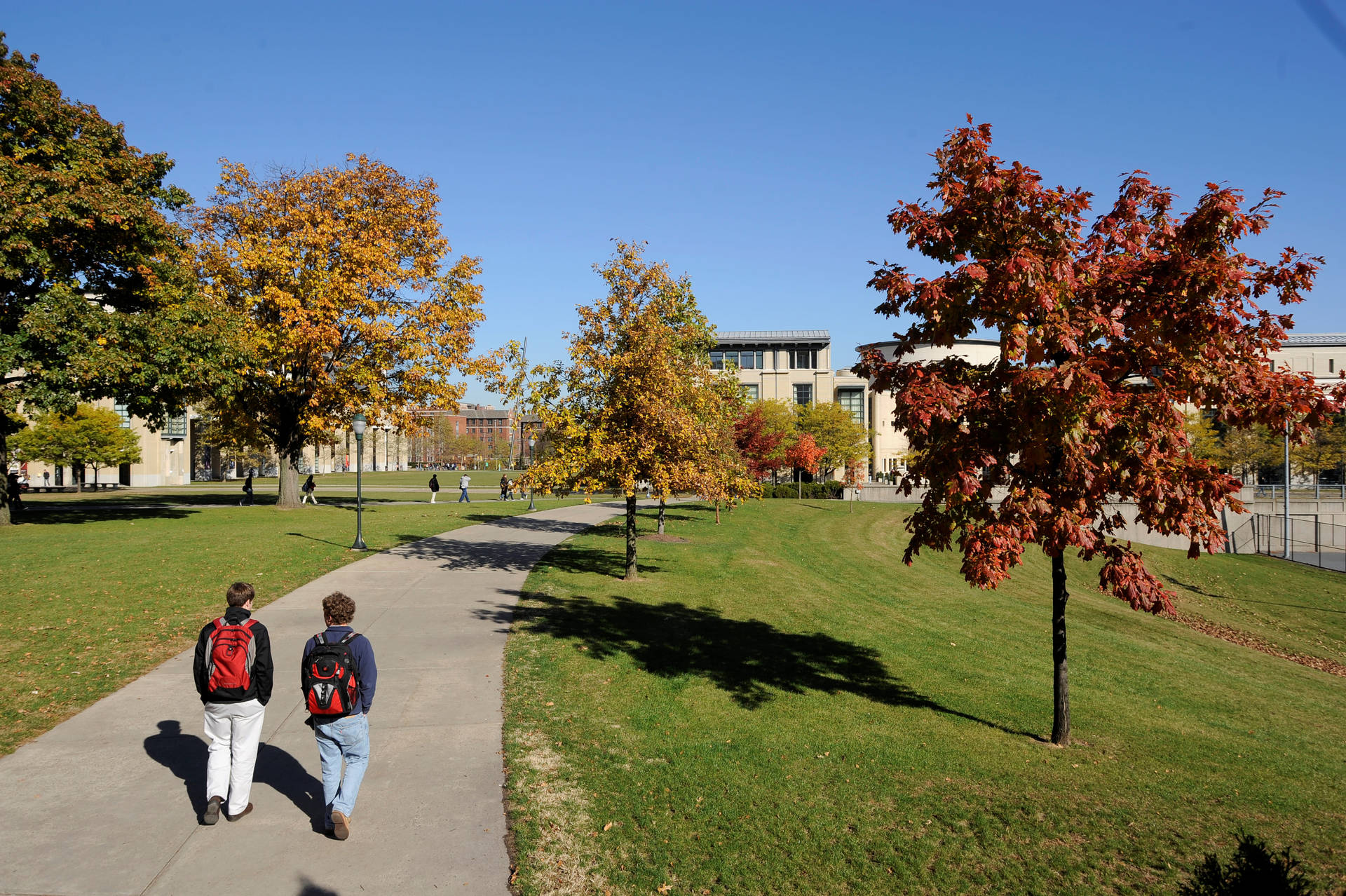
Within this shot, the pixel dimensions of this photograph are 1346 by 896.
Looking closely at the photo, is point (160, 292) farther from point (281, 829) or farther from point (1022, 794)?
point (1022, 794)

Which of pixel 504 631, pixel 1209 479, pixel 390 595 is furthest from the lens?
pixel 390 595

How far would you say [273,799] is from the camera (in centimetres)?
608

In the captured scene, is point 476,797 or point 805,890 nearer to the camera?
point 805,890

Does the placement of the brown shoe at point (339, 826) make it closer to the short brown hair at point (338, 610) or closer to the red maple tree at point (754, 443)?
the short brown hair at point (338, 610)

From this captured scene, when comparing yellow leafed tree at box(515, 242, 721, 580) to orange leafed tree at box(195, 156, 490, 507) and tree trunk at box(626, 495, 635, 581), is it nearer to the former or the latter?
tree trunk at box(626, 495, 635, 581)

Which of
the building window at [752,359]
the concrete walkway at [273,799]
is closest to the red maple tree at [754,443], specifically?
the concrete walkway at [273,799]

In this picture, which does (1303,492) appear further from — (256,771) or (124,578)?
(256,771)

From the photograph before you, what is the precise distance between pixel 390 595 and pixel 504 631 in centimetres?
343

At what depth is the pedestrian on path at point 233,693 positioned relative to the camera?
18.1 feet

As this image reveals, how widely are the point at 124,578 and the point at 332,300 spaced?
16.0 meters

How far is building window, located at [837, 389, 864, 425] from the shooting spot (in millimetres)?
87438

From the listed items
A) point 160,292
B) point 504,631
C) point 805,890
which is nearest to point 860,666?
point 504,631

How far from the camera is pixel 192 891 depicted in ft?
15.6

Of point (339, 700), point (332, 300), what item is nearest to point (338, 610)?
point (339, 700)
